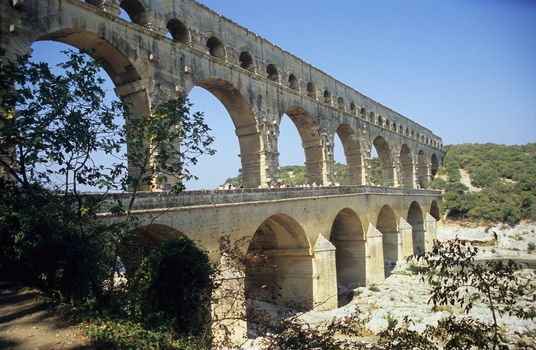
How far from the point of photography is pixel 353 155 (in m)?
32.7

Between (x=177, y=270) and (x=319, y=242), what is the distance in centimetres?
1147

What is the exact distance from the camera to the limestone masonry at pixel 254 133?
500 inches

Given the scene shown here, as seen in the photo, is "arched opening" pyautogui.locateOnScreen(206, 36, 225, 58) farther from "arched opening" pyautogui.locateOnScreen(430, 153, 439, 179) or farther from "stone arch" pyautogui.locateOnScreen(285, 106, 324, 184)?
"arched opening" pyautogui.locateOnScreen(430, 153, 439, 179)

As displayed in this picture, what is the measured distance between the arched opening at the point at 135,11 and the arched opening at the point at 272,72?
932 centimetres

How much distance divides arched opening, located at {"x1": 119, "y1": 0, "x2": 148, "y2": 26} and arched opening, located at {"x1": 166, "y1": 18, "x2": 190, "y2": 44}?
1847 millimetres

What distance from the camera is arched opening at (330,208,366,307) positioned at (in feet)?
83.4

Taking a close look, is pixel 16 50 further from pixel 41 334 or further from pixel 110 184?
pixel 41 334

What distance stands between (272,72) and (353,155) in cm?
1162

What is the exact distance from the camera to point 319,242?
20031 mm

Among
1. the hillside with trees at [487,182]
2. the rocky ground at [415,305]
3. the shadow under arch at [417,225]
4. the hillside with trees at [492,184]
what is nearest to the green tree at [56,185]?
the rocky ground at [415,305]

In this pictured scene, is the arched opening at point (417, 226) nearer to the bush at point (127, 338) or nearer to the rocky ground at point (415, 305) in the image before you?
the rocky ground at point (415, 305)

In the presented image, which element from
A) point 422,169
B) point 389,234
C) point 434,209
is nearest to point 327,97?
point 389,234

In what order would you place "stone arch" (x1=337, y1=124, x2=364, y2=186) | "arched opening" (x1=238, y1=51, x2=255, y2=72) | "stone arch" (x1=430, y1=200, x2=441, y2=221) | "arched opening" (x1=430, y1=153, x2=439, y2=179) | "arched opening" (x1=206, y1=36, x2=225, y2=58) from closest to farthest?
"arched opening" (x1=206, y1=36, x2=225, y2=58), "arched opening" (x1=238, y1=51, x2=255, y2=72), "stone arch" (x1=337, y1=124, x2=364, y2=186), "stone arch" (x1=430, y1=200, x2=441, y2=221), "arched opening" (x1=430, y1=153, x2=439, y2=179)

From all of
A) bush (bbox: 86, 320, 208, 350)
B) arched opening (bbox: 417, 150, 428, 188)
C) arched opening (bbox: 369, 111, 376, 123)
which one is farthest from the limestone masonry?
arched opening (bbox: 417, 150, 428, 188)
